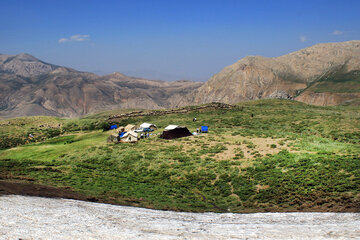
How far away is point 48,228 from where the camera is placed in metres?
11.5

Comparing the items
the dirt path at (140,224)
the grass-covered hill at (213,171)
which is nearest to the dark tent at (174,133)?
the grass-covered hill at (213,171)

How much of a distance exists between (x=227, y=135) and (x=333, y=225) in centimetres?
3210

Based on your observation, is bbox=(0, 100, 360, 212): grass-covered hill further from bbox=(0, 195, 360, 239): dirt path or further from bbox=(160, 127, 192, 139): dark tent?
bbox=(0, 195, 360, 239): dirt path

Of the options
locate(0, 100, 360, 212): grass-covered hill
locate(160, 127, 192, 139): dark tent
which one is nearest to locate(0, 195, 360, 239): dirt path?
locate(0, 100, 360, 212): grass-covered hill

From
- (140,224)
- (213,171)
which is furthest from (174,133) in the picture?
(140,224)

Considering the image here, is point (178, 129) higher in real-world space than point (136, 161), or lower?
higher

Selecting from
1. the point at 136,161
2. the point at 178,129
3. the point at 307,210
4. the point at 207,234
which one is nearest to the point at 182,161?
the point at 136,161

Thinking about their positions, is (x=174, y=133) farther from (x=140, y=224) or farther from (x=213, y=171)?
(x=140, y=224)

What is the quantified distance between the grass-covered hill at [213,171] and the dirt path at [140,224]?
402 cm

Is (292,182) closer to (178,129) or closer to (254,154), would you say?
(254,154)

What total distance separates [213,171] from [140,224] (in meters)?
16.3

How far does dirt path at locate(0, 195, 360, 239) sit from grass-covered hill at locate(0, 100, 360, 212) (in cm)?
402

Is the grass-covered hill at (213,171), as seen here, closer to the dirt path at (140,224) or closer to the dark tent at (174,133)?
the dark tent at (174,133)

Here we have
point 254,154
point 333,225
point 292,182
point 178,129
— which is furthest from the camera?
point 178,129
